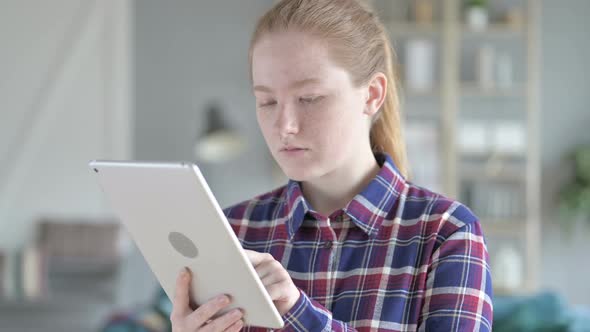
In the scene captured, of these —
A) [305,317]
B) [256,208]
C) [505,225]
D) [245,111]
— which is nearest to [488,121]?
[505,225]

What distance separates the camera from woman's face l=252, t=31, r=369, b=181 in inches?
46.6

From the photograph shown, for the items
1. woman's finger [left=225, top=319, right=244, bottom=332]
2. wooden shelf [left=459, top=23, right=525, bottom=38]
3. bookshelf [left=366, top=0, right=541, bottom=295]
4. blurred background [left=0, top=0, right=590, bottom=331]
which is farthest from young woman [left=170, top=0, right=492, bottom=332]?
wooden shelf [left=459, top=23, right=525, bottom=38]

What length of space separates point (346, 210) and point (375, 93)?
20cm

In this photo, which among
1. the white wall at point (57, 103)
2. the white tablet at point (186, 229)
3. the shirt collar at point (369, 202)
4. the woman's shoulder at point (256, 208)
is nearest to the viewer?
the white tablet at point (186, 229)

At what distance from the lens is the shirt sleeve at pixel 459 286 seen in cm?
114

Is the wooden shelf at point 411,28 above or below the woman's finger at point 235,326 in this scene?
above

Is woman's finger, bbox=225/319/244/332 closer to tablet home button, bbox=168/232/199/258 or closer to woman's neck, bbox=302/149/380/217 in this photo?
tablet home button, bbox=168/232/199/258

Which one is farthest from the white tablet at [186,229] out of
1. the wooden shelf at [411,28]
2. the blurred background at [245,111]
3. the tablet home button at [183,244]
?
the wooden shelf at [411,28]

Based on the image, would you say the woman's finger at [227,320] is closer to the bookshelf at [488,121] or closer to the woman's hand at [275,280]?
the woman's hand at [275,280]

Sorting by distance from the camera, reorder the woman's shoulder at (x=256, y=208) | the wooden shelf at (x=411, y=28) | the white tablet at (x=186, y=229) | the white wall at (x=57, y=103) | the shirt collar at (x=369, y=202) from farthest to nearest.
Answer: the wooden shelf at (x=411, y=28)
the white wall at (x=57, y=103)
the woman's shoulder at (x=256, y=208)
the shirt collar at (x=369, y=202)
the white tablet at (x=186, y=229)

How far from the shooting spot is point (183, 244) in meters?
1.08

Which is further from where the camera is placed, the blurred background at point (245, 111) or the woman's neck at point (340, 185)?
the blurred background at point (245, 111)

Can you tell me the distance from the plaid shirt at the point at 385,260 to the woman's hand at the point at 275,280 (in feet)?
0.05

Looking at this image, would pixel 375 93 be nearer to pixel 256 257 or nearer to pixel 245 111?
pixel 256 257
